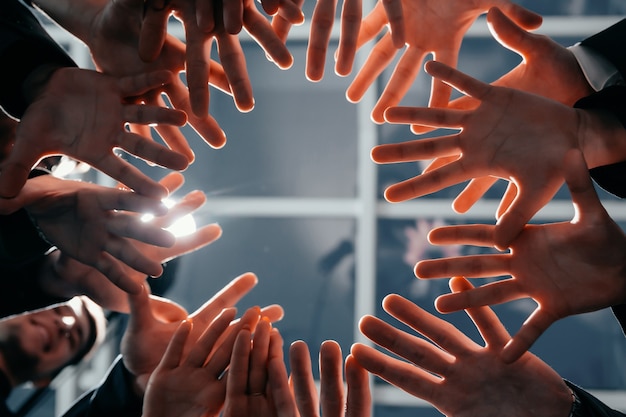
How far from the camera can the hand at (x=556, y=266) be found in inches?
23.1

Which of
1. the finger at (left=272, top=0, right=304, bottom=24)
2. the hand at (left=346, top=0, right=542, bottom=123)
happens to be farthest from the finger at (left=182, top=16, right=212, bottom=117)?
the hand at (left=346, top=0, right=542, bottom=123)

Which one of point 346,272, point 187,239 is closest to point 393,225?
point 346,272

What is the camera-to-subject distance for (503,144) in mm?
618

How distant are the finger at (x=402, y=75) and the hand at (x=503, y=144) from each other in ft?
0.31

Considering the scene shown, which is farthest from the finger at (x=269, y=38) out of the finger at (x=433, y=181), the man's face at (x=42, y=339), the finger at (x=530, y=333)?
the man's face at (x=42, y=339)

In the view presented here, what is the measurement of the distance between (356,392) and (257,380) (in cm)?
14

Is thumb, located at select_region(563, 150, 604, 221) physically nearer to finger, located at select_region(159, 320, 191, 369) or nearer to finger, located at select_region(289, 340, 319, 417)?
finger, located at select_region(289, 340, 319, 417)

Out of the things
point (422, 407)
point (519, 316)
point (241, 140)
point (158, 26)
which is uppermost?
point (158, 26)

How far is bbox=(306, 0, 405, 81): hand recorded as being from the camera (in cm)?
67

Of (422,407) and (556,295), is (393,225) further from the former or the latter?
(556,295)

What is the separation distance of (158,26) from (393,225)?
110cm

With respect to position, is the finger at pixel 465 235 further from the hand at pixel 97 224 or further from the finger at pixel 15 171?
the finger at pixel 15 171

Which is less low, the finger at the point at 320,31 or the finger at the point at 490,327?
the finger at the point at 320,31

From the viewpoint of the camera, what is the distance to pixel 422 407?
1.66 meters
